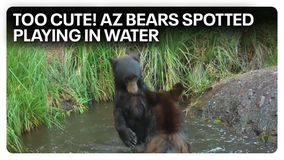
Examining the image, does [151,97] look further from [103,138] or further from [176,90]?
[103,138]

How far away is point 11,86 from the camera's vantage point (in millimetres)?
4289

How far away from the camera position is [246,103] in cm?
476

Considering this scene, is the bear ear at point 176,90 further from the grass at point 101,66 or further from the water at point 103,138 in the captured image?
the water at point 103,138

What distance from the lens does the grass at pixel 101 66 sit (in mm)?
4227

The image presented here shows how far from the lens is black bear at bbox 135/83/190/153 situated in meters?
3.77

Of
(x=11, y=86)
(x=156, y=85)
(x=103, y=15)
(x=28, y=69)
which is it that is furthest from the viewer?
(x=156, y=85)

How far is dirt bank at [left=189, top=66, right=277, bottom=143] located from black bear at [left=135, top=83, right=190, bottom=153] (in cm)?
95

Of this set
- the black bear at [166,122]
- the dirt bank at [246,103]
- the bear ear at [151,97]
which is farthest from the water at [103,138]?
the bear ear at [151,97]

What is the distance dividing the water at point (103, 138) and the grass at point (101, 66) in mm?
119

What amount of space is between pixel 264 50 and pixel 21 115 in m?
2.18

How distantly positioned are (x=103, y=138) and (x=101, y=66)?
85cm

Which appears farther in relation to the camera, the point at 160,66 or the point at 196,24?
the point at 160,66

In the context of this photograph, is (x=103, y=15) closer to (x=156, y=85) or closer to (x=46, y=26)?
(x=46, y=26)

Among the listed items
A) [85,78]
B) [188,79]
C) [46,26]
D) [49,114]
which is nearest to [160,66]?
[188,79]
